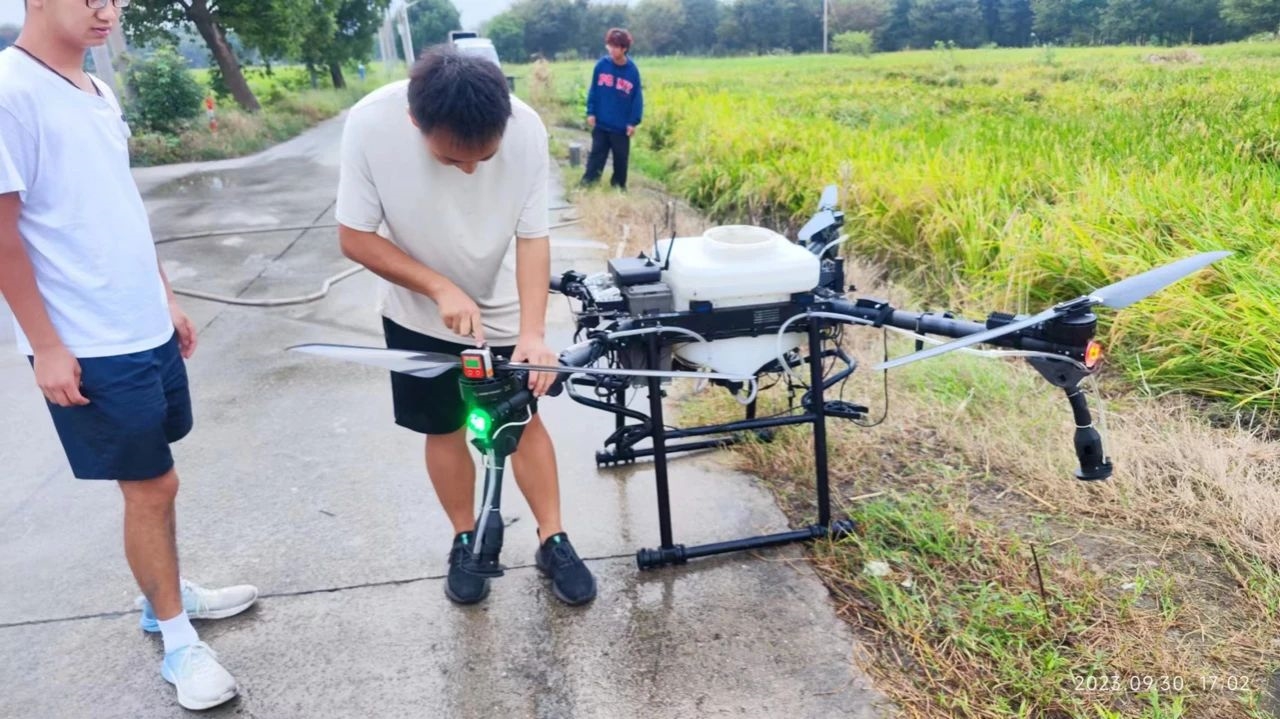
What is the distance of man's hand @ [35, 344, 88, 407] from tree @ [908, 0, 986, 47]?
1124 cm

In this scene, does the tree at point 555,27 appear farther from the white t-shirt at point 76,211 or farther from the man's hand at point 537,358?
the white t-shirt at point 76,211

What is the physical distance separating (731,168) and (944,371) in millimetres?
4780

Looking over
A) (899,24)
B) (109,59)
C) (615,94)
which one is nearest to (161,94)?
(109,59)

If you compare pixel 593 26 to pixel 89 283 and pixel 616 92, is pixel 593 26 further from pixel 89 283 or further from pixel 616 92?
pixel 89 283

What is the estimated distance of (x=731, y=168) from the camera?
827 cm

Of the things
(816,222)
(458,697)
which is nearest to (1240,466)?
(816,222)

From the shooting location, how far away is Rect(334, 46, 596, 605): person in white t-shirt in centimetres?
193

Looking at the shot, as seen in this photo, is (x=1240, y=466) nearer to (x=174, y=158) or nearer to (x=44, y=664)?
(x=44, y=664)

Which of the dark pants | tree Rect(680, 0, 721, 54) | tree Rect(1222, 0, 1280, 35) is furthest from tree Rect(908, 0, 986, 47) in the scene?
tree Rect(680, 0, 721, 54)

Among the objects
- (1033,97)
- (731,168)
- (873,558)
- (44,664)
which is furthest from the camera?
(1033,97)

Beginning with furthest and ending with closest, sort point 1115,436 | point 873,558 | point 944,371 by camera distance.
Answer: point 944,371 → point 1115,436 → point 873,558

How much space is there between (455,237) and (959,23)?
11.3 meters

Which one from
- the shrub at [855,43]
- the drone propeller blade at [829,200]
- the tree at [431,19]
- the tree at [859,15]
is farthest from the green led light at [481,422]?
the tree at [431,19]

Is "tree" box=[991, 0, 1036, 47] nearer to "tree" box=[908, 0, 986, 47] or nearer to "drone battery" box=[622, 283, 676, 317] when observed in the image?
"tree" box=[908, 0, 986, 47]
